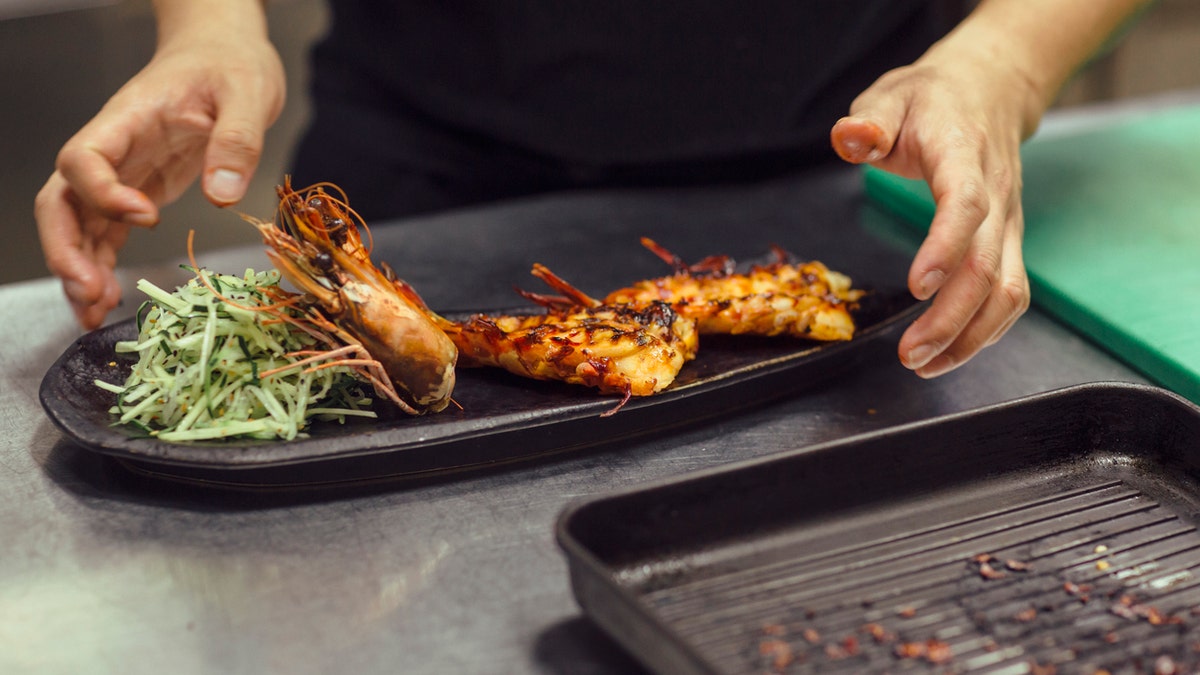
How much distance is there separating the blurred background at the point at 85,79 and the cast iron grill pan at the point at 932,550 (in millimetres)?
4310

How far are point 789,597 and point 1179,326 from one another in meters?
1.28

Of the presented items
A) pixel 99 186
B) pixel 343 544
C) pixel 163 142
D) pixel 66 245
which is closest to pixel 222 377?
pixel 343 544

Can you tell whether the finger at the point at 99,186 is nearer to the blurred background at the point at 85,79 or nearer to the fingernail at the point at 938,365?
the fingernail at the point at 938,365

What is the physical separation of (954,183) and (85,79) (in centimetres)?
518

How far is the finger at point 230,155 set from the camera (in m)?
2.00

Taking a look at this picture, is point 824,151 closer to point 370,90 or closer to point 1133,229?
point 1133,229

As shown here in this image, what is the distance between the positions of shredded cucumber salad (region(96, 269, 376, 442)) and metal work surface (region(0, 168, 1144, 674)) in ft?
0.38

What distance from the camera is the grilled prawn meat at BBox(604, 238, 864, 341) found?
2.11 m

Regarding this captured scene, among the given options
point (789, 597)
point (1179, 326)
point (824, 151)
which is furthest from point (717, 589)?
point (824, 151)

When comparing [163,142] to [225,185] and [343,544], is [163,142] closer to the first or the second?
[225,185]

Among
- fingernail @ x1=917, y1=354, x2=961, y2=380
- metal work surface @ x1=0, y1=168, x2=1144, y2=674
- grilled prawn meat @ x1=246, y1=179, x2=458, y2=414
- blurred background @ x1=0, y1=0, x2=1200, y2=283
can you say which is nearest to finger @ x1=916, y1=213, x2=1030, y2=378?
fingernail @ x1=917, y1=354, x2=961, y2=380

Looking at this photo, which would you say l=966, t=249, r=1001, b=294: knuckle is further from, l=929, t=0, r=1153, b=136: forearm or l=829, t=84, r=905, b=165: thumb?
l=929, t=0, r=1153, b=136: forearm

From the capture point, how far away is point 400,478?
1.79 metres

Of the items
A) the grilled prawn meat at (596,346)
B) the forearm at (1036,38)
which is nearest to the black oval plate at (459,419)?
the grilled prawn meat at (596,346)
